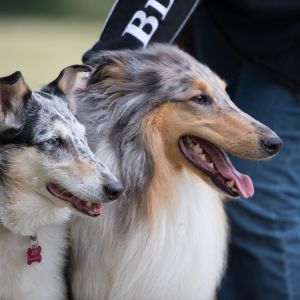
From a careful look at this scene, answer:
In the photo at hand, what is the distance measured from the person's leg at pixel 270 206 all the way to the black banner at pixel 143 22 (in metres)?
0.48

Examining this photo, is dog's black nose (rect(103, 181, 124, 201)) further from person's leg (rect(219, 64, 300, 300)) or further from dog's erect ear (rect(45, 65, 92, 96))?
person's leg (rect(219, 64, 300, 300))

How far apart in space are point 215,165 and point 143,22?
73cm

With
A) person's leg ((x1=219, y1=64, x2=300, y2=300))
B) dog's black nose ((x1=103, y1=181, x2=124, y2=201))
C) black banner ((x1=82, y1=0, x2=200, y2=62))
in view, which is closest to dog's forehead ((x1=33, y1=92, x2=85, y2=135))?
dog's black nose ((x1=103, y1=181, x2=124, y2=201))

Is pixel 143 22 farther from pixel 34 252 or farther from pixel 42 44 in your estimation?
pixel 42 44

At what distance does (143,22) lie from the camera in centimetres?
346

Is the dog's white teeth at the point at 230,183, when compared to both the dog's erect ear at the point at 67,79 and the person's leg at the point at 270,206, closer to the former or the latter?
the person's leg at the point at 270,206

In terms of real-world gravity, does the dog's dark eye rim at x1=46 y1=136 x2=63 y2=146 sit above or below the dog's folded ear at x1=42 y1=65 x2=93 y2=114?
below

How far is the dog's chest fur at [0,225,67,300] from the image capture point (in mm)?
3178

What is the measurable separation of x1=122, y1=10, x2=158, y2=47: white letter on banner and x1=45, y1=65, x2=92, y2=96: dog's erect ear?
310 mm

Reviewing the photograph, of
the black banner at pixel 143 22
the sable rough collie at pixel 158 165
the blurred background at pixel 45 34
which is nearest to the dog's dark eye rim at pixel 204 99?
the sable rough collie at pixel 158 165

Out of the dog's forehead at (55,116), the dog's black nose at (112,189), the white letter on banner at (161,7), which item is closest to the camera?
the dog's black nose at (112,189)

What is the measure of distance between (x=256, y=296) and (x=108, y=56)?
1.44 meters

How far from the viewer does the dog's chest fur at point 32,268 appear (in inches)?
125

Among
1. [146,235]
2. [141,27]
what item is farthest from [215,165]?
[141,27]
